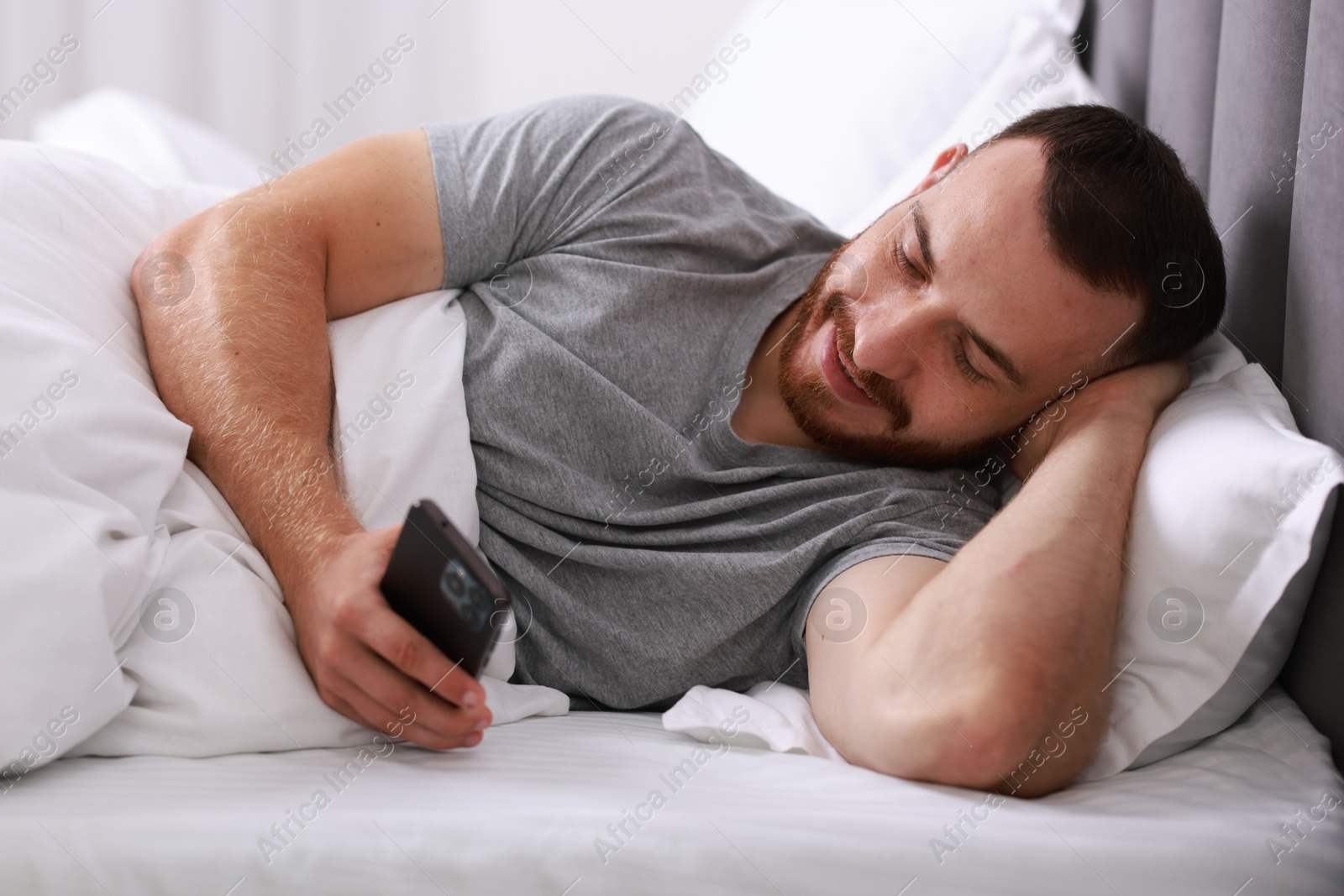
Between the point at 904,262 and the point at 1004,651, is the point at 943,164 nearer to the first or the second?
the point at 904,262

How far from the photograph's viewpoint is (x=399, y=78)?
223 cm

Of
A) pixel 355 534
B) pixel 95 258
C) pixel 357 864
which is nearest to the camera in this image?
pixel 357 864

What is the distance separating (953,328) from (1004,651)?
13.3 inches

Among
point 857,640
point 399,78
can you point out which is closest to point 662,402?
point 857,640

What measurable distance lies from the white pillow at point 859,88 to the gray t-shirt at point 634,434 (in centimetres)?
44

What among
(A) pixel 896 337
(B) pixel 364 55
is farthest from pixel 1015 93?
(B) pixel 364 55

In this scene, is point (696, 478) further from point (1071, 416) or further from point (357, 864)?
point (357, 864)

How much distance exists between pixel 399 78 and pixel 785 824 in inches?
82.7

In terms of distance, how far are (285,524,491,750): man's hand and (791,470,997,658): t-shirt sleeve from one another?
0.32 metres

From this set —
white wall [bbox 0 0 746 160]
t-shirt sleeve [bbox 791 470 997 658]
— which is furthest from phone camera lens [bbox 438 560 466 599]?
white wall [bbox 0 0 746 160]

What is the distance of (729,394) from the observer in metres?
1.00

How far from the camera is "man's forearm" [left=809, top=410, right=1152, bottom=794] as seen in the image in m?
0.66

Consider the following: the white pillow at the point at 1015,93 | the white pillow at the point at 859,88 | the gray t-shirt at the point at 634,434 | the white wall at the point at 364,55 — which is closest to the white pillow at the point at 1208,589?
the gray t-shirt at the point at 634,434

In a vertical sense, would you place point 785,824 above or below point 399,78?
below
